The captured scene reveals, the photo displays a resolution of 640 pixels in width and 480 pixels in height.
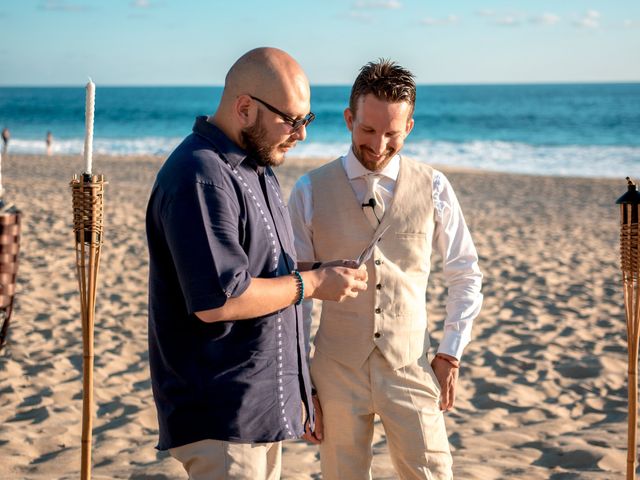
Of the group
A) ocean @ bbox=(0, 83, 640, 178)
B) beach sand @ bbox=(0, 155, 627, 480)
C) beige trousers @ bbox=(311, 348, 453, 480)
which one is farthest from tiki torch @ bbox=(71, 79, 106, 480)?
ocean @ bbox=(0, 83, 640, 178)

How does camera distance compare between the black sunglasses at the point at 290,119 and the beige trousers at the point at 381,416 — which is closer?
the black sunglasses at the point at 290,119

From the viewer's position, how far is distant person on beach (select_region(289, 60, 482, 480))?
2.41 m

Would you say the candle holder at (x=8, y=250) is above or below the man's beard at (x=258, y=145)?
below

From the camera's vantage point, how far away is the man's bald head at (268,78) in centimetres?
199

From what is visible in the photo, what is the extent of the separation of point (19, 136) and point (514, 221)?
29849mm

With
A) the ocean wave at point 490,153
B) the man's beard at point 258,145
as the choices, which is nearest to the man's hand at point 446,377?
the man's beard at point 258,145

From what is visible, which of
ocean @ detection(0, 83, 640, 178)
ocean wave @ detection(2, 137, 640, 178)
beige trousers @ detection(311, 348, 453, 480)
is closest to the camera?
beige trousers @ detection(311, 348, 453, 480)

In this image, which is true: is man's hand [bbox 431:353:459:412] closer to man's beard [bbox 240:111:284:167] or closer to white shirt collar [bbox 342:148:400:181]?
white shirt collar [bbox 342:148:400:181]

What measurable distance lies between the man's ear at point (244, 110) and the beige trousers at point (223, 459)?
0.80m

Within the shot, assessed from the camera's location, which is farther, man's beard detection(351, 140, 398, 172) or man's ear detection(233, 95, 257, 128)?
man's beard detection(351, 140, 398, 172)

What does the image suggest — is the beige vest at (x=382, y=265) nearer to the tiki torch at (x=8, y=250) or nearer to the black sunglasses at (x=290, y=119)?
the black sunglasses at (x=290, y=119)

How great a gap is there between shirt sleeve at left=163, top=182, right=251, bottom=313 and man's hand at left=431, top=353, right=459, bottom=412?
36.1 inches

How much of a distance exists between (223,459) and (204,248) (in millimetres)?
535

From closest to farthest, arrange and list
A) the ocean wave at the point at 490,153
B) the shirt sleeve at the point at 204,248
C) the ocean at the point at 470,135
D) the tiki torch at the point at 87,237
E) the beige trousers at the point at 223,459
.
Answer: the shirt sleeve at the point at 204,248 → the beige trousers at the point at 223,459 → the tiki torch at the point at 87,237 → the ocean wave at the point at 490,153 → the ocean at the point at 470,135
